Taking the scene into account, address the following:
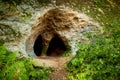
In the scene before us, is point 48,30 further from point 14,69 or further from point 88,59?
point 14,69

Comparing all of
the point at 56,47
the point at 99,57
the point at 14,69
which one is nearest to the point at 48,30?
the point at 56,47

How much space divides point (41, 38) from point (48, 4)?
2033 millimetres

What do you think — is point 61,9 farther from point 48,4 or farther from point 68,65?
point 68,65

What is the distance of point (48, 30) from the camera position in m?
10.5

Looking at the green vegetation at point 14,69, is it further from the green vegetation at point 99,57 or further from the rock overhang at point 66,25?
the rock overhang at point 66,25

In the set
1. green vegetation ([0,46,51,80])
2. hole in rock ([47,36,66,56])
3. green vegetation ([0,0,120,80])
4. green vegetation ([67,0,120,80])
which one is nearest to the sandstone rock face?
hole in rock ([47,36,66,56])

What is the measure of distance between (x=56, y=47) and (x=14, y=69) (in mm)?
5478

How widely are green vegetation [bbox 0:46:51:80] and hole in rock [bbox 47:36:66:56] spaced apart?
10.6 feet

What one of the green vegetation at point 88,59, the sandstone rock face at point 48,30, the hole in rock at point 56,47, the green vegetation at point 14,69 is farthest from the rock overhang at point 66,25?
the green vegetation at point 14,69

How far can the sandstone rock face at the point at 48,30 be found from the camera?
8320 mm

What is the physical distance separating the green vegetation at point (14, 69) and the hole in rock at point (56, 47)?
3220 mm

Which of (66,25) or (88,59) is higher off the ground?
(66,25)

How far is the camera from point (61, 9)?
9609 millimetres

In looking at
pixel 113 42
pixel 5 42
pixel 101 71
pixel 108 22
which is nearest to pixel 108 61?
pixel 101 71
